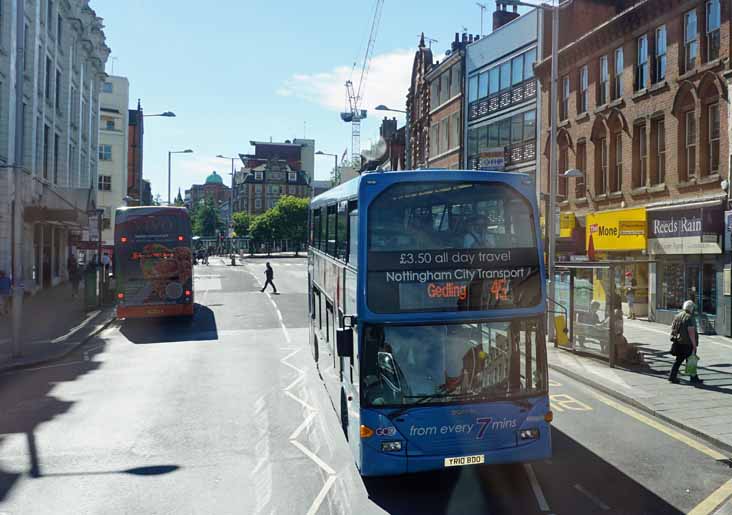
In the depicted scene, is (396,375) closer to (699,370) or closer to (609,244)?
(699,370)

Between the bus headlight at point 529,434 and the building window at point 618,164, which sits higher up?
the building window at point 618,164

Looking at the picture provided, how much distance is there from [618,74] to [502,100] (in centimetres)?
1011

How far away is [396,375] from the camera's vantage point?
25.1 feet

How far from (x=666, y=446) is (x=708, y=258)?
13.9m

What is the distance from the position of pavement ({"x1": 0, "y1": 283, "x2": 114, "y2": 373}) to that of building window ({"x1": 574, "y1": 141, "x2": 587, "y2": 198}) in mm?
21107

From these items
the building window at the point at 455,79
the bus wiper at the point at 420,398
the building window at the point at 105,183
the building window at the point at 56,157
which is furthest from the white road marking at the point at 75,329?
the building window at the point at 105,183

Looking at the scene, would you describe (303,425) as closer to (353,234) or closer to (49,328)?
(353,234)

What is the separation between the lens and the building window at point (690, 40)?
22016 millimetres

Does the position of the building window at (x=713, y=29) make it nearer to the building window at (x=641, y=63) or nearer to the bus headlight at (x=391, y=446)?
the building window at (x=641, y=63)

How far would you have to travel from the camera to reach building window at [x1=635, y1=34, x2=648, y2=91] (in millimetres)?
24688

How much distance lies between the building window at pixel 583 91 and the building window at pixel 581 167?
160 cm

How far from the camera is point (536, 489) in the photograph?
8.05 meters

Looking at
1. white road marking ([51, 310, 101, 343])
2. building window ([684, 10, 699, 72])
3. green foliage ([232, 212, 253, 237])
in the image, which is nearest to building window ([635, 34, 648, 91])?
building window ([684, 10, 699, 72])

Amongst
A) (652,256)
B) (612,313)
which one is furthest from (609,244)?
(612,313)
